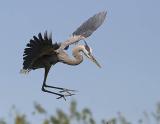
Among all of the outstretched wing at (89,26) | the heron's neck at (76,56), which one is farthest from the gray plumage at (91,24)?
the heron's neck at (76,56)

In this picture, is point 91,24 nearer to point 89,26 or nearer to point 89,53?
point 89,26

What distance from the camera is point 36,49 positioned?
16.6 m

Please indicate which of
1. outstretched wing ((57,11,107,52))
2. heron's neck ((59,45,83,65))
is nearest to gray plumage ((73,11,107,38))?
outstretched wing ((57,11,107,52))

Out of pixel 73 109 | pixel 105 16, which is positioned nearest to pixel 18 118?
pixel 73 109

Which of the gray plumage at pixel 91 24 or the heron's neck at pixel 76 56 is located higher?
the gray plumage at pixel 91 24

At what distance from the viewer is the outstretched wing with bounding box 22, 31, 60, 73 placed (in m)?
16.4

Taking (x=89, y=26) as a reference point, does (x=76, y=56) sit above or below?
below

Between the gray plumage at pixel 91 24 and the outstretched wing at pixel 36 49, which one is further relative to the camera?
the gray plumage at pixel 91 24

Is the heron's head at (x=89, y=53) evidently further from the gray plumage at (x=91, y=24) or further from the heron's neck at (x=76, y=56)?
the gray plumage at (x=91, y=24)

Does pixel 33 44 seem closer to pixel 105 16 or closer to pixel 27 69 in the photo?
pixel 27 69

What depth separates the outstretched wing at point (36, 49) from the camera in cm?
1642

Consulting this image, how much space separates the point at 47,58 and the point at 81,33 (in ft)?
3.57

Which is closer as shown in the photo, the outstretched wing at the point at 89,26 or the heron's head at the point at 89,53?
the heron's head at the point at 89,53

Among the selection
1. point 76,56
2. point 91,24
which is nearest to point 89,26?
point 91,24
